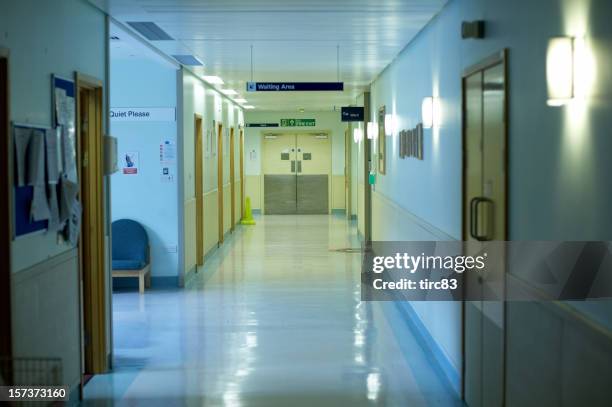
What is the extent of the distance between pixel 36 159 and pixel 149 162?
19.8ft

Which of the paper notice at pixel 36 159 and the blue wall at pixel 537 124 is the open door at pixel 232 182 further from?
the paper notice at pixel 36 159

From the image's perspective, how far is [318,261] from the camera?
13.2 m

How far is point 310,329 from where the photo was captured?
317 inches

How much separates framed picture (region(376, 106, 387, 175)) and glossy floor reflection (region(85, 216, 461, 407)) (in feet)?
5.69

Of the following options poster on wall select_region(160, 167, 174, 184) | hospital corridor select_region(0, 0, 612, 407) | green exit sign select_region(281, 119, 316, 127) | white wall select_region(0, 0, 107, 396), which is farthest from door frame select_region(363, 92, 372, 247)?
white wall select_region(0, 0, 107, 396)

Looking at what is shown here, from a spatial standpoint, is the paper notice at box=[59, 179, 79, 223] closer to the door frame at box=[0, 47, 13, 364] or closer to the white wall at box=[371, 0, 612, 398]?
the door frame at box=[0, 47, 13, 364]

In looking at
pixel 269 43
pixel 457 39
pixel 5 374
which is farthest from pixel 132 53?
pixel 5 374

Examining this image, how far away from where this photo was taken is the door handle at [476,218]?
491cm

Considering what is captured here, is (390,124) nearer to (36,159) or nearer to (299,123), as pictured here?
(36,159)

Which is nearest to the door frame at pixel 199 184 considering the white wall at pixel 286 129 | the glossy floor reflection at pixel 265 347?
the glossy floor reflection at pixel 265 347

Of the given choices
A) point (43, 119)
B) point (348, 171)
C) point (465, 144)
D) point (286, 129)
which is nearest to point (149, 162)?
point (43, 119)

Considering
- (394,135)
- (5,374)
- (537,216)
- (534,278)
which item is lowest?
(5,374)

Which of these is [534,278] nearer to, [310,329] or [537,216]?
[537,216]

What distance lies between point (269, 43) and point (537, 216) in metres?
5.87
